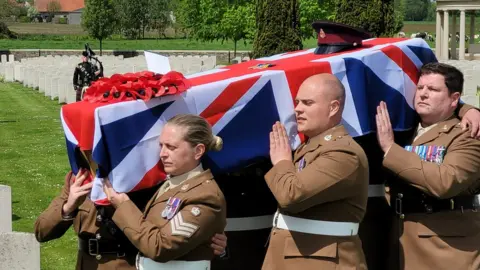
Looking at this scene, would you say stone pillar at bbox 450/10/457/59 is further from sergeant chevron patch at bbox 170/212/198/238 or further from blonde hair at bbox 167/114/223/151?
sergeant chevron patch at bbox 170/212/198/238

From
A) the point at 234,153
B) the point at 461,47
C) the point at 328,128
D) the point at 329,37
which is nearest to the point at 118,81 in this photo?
the point at 234,153

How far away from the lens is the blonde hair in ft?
10.3

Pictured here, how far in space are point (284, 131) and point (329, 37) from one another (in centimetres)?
103

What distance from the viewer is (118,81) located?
3404 millimetres

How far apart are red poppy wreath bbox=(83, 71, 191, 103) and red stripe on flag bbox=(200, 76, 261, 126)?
0.21m

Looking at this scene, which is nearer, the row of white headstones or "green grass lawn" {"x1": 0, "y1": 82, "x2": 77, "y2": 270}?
"green grass lawn" {"x1": 0, "y1": 82, "x2": 77, "y2": 270}

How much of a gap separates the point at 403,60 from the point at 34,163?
789cm

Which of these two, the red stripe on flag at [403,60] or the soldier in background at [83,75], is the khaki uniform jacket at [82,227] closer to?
the red stripe on flag at [403,60]

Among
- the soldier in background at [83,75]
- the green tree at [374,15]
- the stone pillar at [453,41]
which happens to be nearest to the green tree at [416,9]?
the stone pillar at [453,41]

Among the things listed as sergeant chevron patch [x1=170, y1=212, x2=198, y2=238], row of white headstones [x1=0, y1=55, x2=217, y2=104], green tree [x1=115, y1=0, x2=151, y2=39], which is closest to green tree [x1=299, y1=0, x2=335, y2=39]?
row of white headstones [x1=0, y1=55, x2=217, y2=104]

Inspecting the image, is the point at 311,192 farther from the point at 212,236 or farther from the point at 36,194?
the point at 36,194

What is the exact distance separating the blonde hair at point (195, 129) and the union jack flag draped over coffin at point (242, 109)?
0.20 metres

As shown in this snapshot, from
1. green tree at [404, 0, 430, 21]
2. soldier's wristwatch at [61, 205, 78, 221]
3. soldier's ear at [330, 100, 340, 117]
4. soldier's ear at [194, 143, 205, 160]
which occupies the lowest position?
soldier's wristwatch at [61, 205, 78, 221]

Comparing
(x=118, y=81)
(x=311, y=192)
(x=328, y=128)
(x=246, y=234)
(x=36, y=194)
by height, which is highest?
(x=118, y=81)
